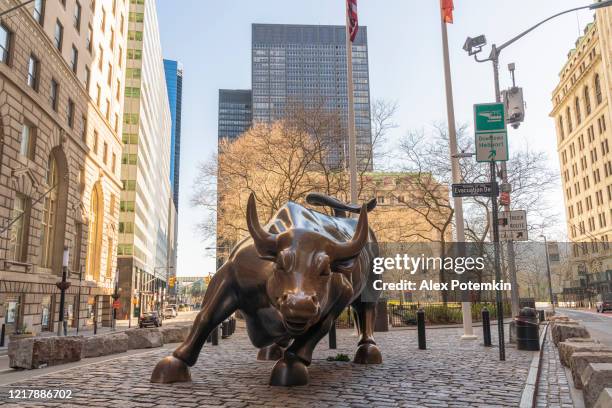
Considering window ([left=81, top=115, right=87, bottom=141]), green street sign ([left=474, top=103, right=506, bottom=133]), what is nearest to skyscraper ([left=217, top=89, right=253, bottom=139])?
window ([left=81, top=115, right=87, bottom=141])

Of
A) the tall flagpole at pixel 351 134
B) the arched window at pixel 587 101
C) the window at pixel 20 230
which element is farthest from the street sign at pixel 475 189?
the arched window at pixel 587 101

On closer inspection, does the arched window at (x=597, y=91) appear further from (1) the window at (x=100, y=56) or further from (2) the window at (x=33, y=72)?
(2) the window at (x=33, y=72)

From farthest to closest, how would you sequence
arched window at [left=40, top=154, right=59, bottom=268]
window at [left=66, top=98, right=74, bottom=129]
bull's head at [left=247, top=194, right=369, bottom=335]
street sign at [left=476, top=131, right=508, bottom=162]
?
1. window at [left=66, top=98, right=74, bottom=129]
2. arched window at [left=40, top=154, right=59, bottom=268]
3. street sign at [left=476, top=131, right=508, bottom=162]
4. bull's head at [left=247, top=194, right=369, bottom=335]

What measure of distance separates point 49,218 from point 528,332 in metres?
26.9

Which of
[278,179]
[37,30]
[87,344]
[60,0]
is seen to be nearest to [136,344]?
[87,344]

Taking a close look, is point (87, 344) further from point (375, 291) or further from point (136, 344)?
point (375, 291)

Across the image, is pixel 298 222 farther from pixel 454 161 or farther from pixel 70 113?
pixel 70 113

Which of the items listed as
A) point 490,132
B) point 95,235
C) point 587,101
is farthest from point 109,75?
point 587,101

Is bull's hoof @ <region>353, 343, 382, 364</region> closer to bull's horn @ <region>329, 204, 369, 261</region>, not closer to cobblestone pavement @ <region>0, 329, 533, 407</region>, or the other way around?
cobblestone pavement @ <region>0, 329, 533, 407</region>

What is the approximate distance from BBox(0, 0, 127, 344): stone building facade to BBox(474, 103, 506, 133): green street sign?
700 inches

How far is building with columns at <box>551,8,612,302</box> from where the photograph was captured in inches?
2510

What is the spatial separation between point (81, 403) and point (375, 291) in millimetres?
6059

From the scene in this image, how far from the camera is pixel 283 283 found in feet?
17.6

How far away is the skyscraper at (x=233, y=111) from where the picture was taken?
9472 centimetres
